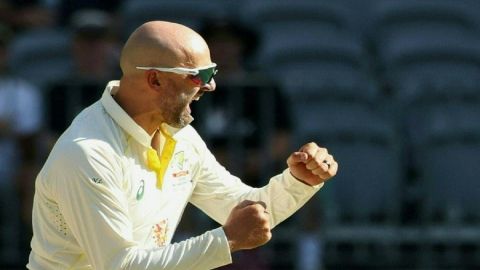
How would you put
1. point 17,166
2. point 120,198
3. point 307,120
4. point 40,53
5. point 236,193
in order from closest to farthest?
point 120,198 → point 236,193 → point 17,166 → point 307,120 → point 40,53

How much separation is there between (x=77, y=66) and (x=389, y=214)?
249 centimetres

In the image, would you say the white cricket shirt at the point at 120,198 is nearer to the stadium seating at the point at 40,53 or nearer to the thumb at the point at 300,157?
the thumb at the point at 300,157

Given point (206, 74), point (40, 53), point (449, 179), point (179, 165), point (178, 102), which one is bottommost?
point (179, 165)

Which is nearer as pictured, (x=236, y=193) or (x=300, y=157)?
(x=300, y=157)

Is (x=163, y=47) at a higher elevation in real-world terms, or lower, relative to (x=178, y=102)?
higher

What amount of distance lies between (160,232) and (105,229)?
482 mm

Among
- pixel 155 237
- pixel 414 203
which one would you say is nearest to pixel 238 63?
pixel 414 203

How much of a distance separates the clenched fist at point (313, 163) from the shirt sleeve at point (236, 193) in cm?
10

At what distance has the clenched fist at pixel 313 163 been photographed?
19.3 ft

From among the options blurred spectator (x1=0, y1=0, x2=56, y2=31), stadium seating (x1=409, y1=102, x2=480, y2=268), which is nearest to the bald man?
stadium seating (x1=409, y1=102, x2=480, y2=268)

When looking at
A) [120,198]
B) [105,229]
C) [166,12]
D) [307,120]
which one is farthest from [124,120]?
[166,12]

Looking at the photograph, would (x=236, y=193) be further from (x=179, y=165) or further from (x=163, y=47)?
(x=163, y=47)

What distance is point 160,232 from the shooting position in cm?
597

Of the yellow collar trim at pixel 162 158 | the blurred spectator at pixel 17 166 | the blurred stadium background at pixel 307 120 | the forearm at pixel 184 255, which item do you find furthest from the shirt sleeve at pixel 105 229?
the blurred spectator at pixel 17 166
